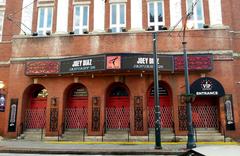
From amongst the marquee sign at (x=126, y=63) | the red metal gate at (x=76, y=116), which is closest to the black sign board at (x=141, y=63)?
the marquee sign at (x=126, y=63)

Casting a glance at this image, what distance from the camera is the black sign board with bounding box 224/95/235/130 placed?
19.5 m

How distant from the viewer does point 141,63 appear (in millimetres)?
19641

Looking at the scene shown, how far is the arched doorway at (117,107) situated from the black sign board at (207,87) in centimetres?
540

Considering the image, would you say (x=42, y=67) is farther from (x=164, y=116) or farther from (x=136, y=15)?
(x=164, y=116)

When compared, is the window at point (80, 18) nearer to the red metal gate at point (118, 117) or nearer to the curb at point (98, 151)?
the red metal gate at point (118, 117)

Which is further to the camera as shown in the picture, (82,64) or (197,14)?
(197,14)

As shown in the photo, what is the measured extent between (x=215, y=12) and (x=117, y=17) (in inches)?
318

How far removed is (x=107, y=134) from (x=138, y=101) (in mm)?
3471

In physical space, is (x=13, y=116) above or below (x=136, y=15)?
below

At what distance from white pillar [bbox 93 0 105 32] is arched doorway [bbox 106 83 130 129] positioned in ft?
16.3

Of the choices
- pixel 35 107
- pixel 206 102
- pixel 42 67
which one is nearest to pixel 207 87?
pixel 206 102

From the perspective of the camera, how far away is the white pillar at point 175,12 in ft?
71.7

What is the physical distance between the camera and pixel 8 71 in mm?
23906

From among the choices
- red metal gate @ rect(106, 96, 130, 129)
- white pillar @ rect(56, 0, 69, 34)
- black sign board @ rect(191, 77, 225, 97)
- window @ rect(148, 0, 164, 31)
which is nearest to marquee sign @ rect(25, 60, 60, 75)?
Answer: white pillar @ rect(56, 0, 69, 34)
